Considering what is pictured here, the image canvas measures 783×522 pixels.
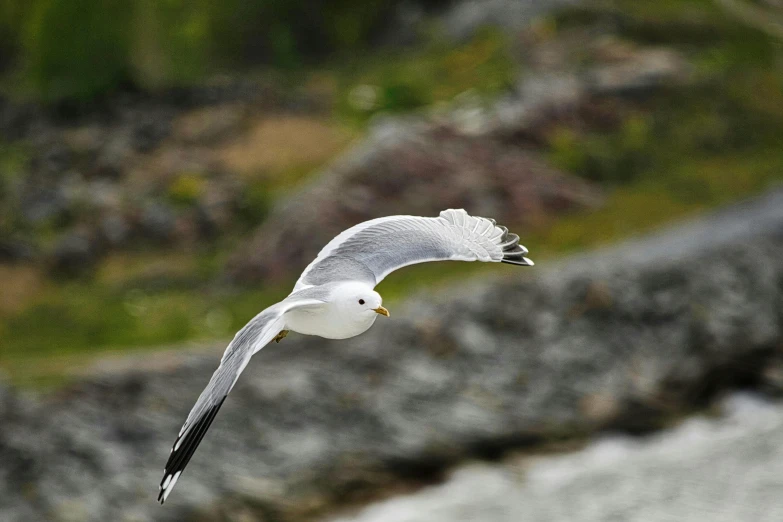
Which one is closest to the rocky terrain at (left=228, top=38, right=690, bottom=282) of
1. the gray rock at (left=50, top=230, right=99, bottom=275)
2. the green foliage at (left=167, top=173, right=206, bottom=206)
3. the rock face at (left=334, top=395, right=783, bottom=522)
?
the green foliage at (left=167, top=173, right=206, bottom=206)

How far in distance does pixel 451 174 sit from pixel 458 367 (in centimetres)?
710

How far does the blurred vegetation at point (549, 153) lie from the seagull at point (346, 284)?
14.9 metres

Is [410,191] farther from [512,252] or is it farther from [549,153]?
[512,252]

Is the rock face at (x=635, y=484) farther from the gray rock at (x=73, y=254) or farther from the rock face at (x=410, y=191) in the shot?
the gray rock at (x=73, y=254)

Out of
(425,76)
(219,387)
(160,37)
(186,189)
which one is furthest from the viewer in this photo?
(425,76)

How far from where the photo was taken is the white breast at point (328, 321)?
10328 mm

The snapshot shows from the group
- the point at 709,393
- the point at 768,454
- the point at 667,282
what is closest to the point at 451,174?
the point at 667,282

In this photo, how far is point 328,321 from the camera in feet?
34.0

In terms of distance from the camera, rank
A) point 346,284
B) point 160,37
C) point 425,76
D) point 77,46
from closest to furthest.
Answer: point 346,284 → point 77,46 → point 160,37 → point 425,76

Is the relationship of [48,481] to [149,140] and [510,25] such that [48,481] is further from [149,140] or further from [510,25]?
[510,25]

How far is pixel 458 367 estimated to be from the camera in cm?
2631

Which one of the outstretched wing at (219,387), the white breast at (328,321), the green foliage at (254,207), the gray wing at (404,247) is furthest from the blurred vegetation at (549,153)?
the outstretched wing at (219,387)

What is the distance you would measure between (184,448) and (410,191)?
2238 cm

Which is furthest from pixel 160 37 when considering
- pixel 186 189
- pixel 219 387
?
pixel 219 387
